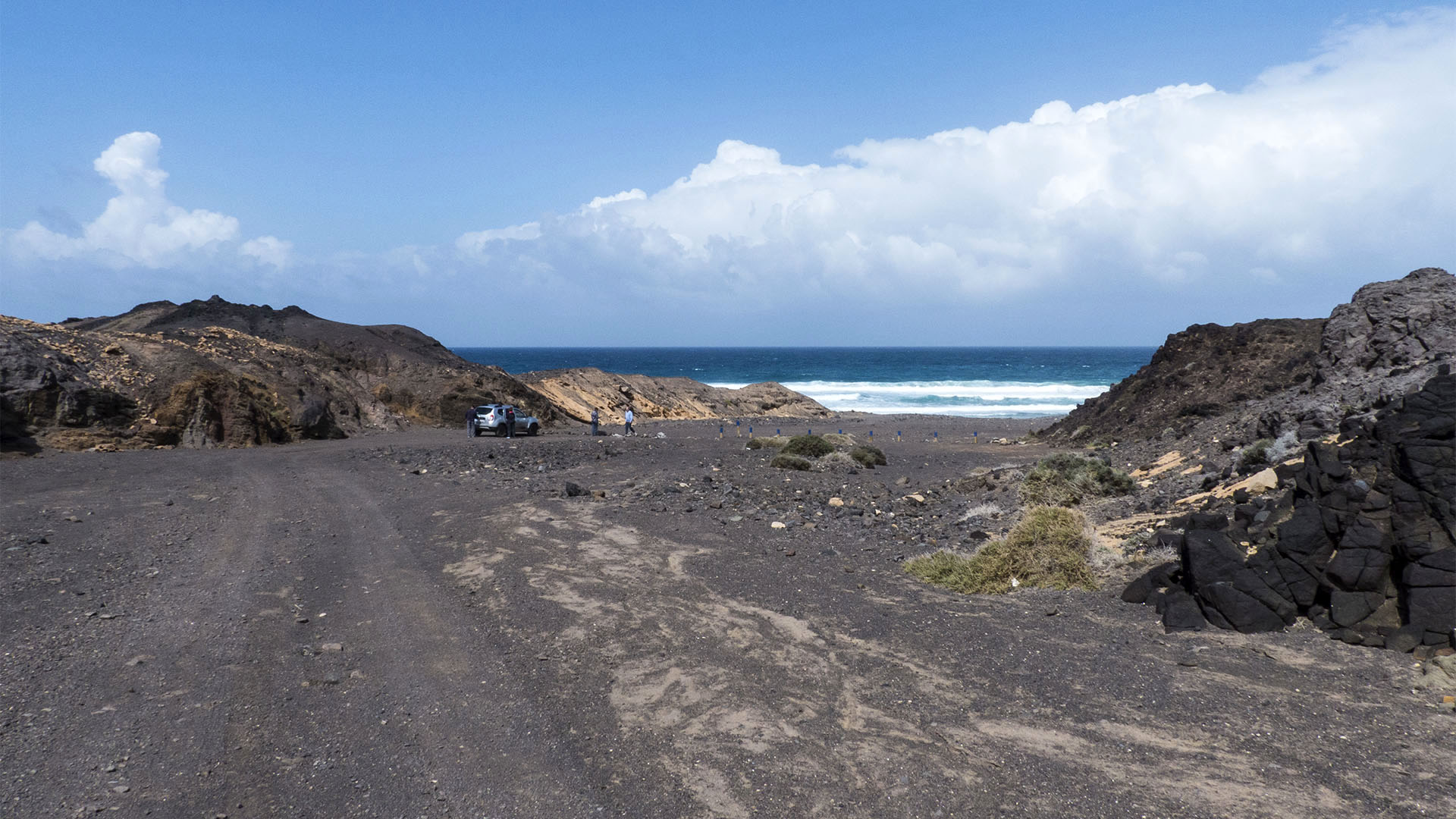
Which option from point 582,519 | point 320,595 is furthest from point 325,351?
point 320,595

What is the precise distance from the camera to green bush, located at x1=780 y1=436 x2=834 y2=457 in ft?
84.9

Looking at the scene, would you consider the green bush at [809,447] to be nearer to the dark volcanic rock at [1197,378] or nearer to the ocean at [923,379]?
the dark volcanic rock at [1197,378]

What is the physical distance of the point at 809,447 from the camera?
85.6 ft

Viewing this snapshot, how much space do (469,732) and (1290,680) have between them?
7.53 m

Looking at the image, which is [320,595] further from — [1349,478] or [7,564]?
[1349,478]

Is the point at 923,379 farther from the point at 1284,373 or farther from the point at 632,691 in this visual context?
the point at 632,691

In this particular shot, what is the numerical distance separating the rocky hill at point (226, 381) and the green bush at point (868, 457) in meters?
20.6

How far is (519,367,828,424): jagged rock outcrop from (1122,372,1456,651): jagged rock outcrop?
135 feet

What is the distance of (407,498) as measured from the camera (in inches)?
717

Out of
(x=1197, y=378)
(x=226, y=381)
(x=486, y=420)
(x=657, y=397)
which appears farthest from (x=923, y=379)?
(x=226, y=381)

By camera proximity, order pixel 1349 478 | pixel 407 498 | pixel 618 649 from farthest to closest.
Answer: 1. pixel 407 498
2. pixel 1349 478
3. pixel 618 649

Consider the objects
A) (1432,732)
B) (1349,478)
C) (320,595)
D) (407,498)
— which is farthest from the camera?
(407,498)

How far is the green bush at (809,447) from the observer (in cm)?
2589

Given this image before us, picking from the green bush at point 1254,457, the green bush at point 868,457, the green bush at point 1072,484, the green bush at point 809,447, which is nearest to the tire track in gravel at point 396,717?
the green bush at point 1072,484
